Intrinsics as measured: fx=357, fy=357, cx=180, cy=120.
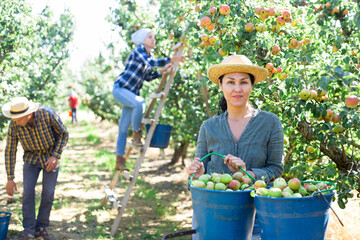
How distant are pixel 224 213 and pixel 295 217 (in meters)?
0.28

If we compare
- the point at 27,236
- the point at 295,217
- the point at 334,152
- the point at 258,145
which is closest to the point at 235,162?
the point at 258,145

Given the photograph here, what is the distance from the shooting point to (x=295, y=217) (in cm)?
123

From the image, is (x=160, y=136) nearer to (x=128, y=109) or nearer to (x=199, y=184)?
(x=128, y=109)

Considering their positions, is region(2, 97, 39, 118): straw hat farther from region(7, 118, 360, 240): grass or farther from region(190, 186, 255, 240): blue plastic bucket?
region(190, 186, 255, 240): blue plastic bucket

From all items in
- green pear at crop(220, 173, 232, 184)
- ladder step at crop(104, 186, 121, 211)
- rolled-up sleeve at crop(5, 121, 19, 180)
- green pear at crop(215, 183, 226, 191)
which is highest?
green pear at crop(220, 173, 232, 184)

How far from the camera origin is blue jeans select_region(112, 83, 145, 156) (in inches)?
178

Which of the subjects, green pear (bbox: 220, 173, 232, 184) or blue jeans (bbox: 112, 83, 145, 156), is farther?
blue jeans (bbox: 112, 83, 145, 156)

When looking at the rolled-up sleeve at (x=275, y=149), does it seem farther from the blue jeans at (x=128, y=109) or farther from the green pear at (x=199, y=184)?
the blue jeans at (x=128, y=109)

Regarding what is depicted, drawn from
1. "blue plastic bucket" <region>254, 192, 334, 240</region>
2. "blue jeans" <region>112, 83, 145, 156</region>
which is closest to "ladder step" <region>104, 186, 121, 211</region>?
"blue jeans" <region>112, 83, 145, 156</region>

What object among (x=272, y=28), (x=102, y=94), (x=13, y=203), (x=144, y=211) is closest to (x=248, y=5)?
(x=272, y=28)

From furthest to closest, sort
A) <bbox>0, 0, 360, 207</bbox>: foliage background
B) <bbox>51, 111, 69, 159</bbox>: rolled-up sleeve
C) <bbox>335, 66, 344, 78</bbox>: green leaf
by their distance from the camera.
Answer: <bbox>51, 111, 69, 159</bbox>: rolled-up sleeve → <bbox>0, 0, 360, 207</bbox>: foliage background → <bbox>335, 66, 344, 78</bbox>: green leaf

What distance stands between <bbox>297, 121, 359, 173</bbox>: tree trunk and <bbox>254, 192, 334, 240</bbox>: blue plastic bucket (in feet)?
5.22

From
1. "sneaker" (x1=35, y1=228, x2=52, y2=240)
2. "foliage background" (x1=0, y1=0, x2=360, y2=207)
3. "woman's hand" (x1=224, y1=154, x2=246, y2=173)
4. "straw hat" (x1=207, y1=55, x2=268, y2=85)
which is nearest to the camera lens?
"woman's hand" (x1=224, y1=154, x2=246, y2=173)

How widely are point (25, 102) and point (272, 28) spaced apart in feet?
8.27
